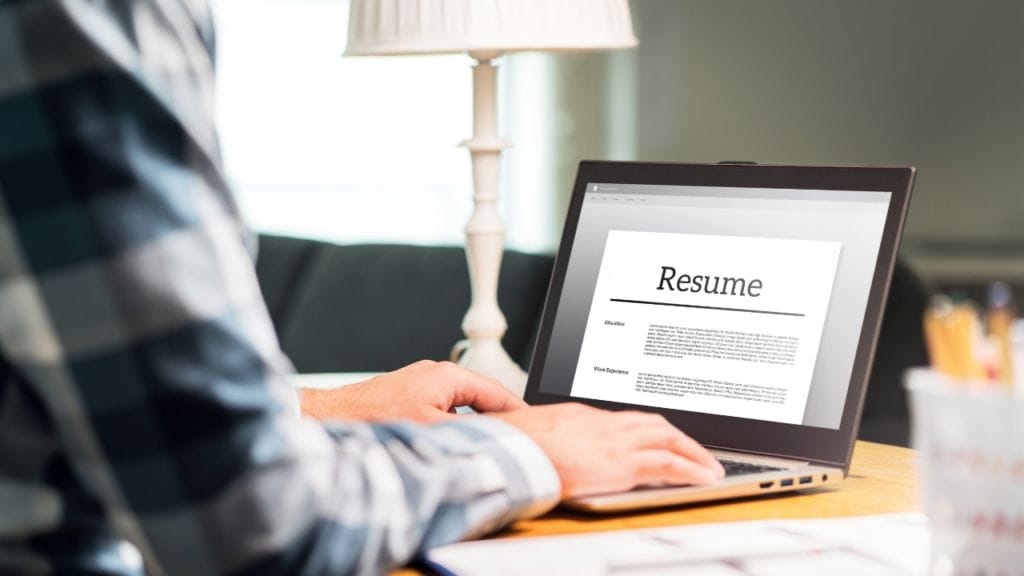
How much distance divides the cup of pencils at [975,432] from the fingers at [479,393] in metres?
0.45

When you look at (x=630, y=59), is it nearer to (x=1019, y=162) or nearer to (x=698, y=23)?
(x=698, y=23)

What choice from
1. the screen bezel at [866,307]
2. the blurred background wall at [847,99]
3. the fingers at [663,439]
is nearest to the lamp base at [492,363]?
the screen bezel at [866,307]

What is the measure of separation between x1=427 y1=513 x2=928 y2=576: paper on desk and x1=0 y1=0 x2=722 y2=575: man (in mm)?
124

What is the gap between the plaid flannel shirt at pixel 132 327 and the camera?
0.61 metres

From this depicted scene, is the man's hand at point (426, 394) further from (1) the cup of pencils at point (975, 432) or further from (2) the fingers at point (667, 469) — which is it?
(1) the cup of pencils at point (975, 432)

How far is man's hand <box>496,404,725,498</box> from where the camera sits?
88 centimetres

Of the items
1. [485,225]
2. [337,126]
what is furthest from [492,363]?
[337,126]

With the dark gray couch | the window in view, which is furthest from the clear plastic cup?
the window

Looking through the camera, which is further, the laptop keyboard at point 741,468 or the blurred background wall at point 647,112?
the blurred background wall at point 647,112

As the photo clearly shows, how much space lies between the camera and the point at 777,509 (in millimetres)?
958

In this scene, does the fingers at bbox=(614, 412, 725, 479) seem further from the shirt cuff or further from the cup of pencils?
the cup of pencils

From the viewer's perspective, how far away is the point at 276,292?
2365 millimetres

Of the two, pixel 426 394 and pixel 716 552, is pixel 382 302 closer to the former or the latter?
pixel 426 394

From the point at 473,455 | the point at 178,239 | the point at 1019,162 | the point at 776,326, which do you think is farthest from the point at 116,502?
the point at 1019,162
